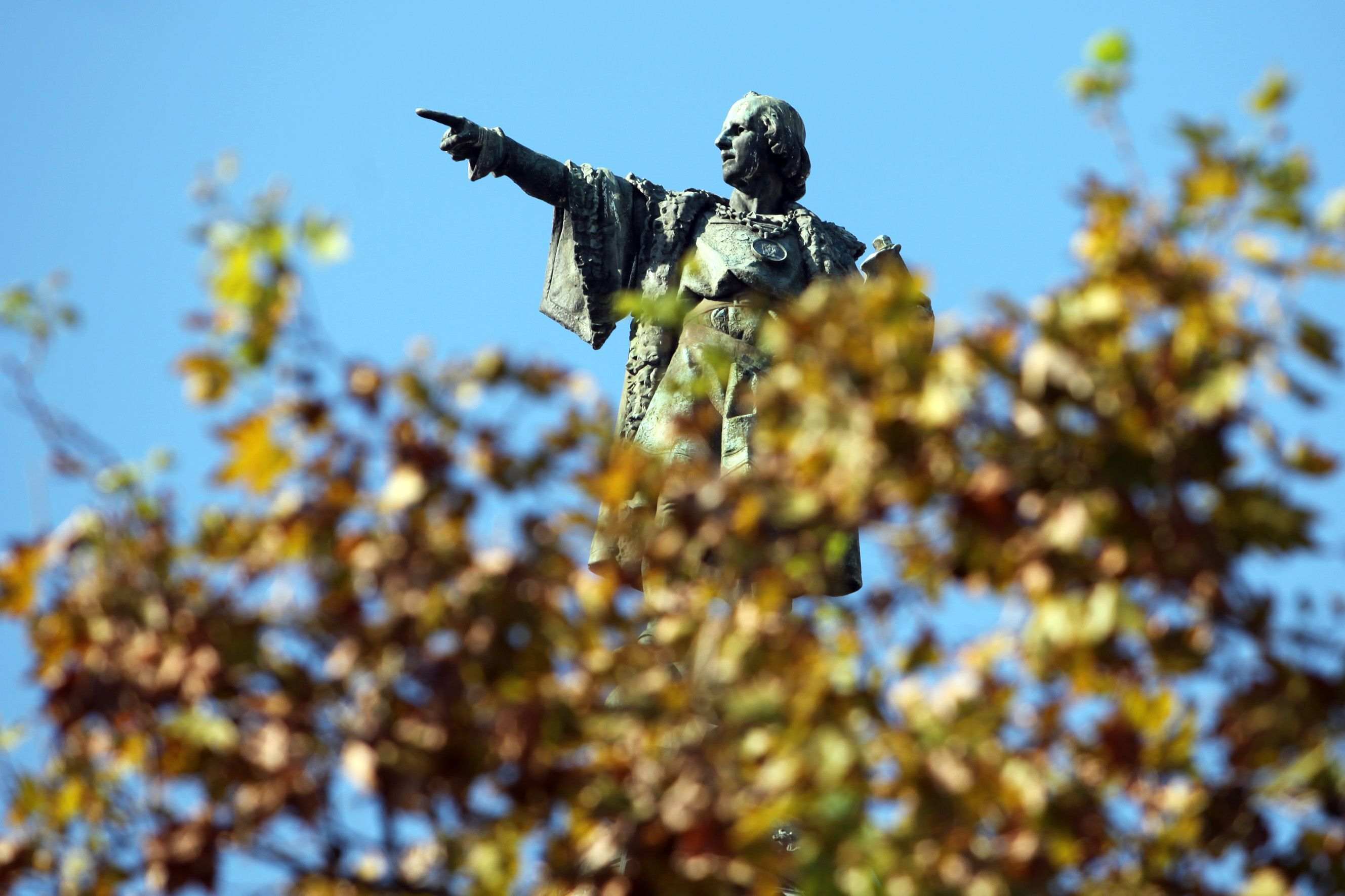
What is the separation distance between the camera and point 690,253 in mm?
11141

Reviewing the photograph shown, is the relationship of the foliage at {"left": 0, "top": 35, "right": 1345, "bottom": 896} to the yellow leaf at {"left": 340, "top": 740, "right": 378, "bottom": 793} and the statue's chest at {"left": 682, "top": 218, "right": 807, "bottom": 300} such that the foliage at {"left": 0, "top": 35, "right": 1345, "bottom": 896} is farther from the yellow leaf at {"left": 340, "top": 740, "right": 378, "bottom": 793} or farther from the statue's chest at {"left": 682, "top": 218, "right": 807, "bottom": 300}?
the statue's chest at {"left": 682, "top": 218, "right": 807, "bottom": 300}

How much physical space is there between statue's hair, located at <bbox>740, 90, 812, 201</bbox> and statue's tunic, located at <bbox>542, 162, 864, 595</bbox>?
5.4 inches

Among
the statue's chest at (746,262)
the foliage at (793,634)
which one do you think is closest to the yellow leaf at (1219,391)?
the foliage at (793,634)

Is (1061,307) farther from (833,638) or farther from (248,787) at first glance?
(248,787)

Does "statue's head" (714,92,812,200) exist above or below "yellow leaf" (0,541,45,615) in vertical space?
above

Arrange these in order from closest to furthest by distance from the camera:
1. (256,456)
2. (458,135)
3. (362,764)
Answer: (362,764)
(256,456)
(458,135)

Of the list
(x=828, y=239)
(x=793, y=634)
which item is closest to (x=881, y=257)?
(x=828, y=239)

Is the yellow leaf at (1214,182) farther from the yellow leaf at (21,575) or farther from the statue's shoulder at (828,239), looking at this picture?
the statue's shoulder at (828,239)

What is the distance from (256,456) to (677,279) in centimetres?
548

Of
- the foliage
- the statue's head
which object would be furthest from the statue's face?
the foliage

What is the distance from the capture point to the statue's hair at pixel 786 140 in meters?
11.4

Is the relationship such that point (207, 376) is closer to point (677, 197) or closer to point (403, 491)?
point (403, 491)

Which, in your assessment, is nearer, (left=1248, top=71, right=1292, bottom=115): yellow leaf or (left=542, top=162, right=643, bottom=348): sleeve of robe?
(left=1248, top=71, right=1292, bottom=115): yellow leaf

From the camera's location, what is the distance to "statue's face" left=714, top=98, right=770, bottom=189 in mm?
11430
